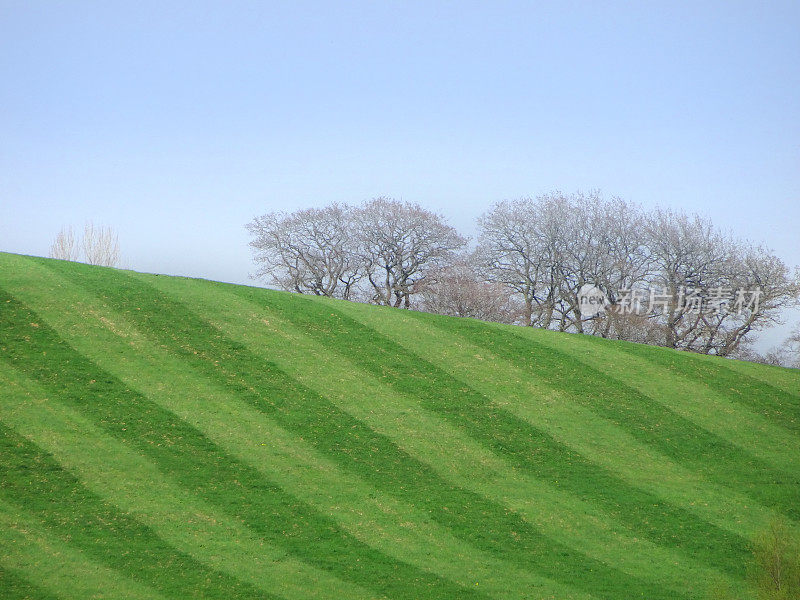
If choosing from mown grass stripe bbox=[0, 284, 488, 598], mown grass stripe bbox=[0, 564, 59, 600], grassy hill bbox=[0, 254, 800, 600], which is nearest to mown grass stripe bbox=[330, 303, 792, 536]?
grassy hill bbox=[0, 254, 800, 600]

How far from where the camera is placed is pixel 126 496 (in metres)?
19.1

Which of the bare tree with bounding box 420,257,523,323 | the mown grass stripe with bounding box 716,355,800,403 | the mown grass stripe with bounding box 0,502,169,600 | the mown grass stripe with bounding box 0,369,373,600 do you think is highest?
the bare tree with bounding box 420,257,523,323

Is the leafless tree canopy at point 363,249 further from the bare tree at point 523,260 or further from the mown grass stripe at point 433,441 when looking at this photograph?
the mown grass stripe at point 433,441

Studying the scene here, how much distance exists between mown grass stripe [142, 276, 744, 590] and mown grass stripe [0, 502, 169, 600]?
33.4 ft

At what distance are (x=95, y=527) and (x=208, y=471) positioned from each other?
3.77m

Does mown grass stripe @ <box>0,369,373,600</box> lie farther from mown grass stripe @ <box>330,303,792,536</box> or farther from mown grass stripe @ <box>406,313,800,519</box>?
mown grass stripe @ <box>406,313,800,519</box>

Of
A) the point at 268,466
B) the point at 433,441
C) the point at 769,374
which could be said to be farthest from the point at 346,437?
the point at 769,374

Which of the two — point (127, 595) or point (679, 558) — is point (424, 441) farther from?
point (127, 595)

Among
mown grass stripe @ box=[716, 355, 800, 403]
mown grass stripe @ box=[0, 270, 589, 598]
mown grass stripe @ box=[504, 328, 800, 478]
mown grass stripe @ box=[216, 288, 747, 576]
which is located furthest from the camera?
mown grass stripe @ box=[716, 355, 800, 403]

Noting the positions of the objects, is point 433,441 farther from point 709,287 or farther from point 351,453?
point 709,287

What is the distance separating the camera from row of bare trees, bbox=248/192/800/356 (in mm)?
58312

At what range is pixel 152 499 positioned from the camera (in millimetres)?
19172

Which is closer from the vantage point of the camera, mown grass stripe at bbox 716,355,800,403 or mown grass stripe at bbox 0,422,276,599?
mown grass stripe at bbox 0,422,276,599

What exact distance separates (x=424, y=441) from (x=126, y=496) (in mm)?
9726
